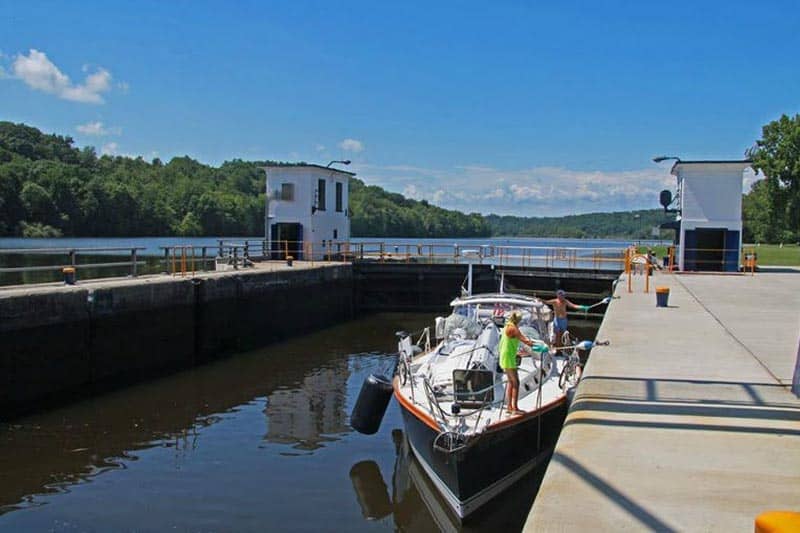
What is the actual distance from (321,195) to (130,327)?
19.0 metres

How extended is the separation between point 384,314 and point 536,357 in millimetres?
21610

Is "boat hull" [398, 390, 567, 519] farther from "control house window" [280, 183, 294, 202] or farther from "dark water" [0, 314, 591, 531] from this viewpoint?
"control house window" [280, 183, 294, 202]

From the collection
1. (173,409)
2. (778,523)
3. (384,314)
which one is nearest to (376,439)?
(173,409)

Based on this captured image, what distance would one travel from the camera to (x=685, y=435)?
790 centimetres

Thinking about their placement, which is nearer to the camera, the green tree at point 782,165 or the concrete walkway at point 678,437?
the concrete walkway at point 678,437

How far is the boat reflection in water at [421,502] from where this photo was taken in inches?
414

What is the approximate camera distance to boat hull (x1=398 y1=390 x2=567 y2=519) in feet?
33.1

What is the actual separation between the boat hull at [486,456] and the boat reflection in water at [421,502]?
22 centimetres

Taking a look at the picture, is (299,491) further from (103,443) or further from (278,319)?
(278,319)

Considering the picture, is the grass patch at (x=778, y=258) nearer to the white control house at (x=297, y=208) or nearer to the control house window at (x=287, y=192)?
the white control house at (x=297, y=208)

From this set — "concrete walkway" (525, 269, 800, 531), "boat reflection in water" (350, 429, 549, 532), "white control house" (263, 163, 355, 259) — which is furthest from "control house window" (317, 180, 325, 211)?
"boat reflection in water" (350, 429, 549, 532)

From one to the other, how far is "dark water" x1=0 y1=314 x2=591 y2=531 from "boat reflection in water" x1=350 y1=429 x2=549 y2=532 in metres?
0.02

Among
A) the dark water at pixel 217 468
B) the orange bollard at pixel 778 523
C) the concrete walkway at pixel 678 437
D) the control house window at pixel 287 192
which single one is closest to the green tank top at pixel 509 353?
the concrete walkway at pixel 678 437

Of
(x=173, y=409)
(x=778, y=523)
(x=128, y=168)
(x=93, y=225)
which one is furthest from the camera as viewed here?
(x=128, y=168)
